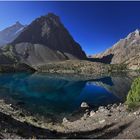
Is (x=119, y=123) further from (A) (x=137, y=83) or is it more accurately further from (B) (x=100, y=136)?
(A) (x=137, y=83)

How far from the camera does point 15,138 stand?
77.2 feet

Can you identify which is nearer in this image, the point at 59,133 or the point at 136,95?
the point at 59,133

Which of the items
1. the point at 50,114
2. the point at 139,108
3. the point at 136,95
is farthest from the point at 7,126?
the point at 50,114

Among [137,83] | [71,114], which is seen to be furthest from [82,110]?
[137,83]

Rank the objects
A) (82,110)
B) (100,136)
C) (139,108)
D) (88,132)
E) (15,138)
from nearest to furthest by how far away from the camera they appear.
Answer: (15,138)
(100,136)
(88,132)
(139,108)
(82,110)

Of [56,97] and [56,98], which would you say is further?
[56,97]

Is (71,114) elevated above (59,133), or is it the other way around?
(71,114)

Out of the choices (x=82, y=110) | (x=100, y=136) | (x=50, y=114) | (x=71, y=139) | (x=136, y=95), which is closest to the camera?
(x=71, y=139)

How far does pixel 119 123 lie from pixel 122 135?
678 centimetres

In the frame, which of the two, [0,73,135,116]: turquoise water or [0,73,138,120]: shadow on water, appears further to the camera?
[0,73,135,116]: turquoise water

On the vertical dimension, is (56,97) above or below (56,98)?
above

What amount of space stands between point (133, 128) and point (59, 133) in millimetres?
8379

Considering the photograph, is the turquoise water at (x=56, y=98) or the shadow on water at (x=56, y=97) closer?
the shadow on water at (x=56, y=97)

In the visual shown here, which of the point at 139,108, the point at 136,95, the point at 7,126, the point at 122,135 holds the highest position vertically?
the point at 136,95
